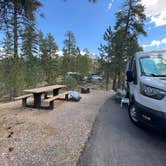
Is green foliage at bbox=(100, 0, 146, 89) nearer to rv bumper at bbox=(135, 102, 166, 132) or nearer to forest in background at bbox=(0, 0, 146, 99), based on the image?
forest in background at bbox=(0, 0, 146, 99)

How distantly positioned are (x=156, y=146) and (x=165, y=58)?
235cm

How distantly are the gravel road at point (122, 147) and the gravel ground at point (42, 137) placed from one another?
230 millimetres

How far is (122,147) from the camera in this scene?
12.4 feet

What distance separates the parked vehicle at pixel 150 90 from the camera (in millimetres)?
3594

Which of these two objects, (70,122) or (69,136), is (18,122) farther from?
(69,136)

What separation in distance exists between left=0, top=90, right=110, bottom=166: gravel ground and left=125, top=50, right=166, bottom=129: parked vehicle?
137cm

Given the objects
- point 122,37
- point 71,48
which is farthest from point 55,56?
point 122,37

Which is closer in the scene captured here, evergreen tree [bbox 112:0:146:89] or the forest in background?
the forest in background

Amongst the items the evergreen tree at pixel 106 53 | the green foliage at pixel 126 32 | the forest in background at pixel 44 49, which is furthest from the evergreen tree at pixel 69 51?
the green foliage at pixel 126 32

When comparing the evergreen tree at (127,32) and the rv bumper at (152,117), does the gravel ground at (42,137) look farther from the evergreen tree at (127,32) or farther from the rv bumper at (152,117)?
the evergreen tree at (127,32)

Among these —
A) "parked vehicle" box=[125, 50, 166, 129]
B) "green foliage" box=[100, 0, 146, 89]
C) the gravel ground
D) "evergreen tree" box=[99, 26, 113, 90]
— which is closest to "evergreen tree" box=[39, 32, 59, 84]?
"evergreen tree" box=[99, 26, 113, 90]

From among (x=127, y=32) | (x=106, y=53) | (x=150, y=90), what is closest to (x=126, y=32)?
(x=127, y=32)

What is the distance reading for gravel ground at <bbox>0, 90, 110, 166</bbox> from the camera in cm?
320

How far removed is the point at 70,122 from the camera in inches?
212
